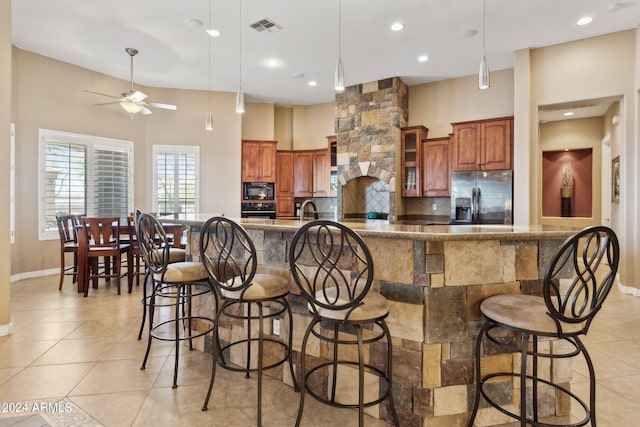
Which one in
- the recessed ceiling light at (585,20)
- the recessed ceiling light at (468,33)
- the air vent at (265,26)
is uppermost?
the recessed ceiling light at (468,33)

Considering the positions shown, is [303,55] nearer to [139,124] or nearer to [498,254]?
[139,124]

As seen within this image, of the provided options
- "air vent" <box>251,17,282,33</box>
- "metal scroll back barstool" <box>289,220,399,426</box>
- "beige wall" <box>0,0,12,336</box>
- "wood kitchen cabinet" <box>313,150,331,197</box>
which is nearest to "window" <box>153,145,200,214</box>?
"wood kitchen cabinet" <box>313,150,331,197</box>

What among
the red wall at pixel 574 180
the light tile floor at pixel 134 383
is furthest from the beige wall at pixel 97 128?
the red wall at pixel 574 180

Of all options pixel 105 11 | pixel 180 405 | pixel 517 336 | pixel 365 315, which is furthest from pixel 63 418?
pixel 105 11

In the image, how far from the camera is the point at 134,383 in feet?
7.66

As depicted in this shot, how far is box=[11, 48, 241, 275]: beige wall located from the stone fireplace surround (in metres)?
2.25

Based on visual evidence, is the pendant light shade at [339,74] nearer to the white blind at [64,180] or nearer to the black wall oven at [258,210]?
the black wall oven at [258,210]

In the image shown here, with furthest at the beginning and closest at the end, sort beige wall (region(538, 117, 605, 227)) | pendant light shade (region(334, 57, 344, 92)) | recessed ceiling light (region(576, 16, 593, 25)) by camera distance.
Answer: beige wall (region(538, 117, 605, 227)) → recessed ceiling light (region(576, 16, 593, 25)) → pendant light shade (region(334, 57, 344, 92))

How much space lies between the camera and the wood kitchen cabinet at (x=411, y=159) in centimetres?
630

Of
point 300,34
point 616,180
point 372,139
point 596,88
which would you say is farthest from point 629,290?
point 300,34

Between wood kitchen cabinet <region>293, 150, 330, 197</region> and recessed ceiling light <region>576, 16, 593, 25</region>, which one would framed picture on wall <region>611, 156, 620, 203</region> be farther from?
wood kitchen cabinet <region>293, 150, 330, 197</region>

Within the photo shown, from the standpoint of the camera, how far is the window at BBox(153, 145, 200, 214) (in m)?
6.88

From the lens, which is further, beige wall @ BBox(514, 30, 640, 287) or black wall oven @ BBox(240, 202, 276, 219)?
black wall oven @ BBox(240, 202, 276, 219)

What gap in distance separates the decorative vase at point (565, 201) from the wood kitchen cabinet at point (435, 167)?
12.1ft
